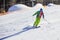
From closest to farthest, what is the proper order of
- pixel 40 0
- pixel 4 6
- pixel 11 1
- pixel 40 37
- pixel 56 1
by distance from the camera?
1. pixel 40 37
2. pixel 4 6
3. pixel 11 1
4. pixel 40 0
5. pixel 56 1

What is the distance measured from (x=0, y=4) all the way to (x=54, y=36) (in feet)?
58.8

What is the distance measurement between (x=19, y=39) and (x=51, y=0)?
93.6 feet

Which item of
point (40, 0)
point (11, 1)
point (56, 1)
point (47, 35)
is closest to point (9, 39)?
point (47, 35)

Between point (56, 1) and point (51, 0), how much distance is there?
65.0 inches

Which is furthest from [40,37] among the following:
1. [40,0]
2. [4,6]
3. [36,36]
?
[40,0]

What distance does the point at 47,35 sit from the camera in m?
9.98

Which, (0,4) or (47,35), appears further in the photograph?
(0,4)

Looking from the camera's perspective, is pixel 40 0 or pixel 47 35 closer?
pixel 47 35

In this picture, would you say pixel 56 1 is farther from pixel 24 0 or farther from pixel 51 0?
pixel 24 0

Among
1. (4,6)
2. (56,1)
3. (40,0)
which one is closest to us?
(4,6)

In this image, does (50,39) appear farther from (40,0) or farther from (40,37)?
(40,0)

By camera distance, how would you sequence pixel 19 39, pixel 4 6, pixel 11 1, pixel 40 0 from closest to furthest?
pixel 19 39 → pixel 4 6 → pixel 11 1 → pixel 40 0

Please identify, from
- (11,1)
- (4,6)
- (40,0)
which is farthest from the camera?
(40,0)

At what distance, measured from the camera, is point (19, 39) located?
29.2 feet
